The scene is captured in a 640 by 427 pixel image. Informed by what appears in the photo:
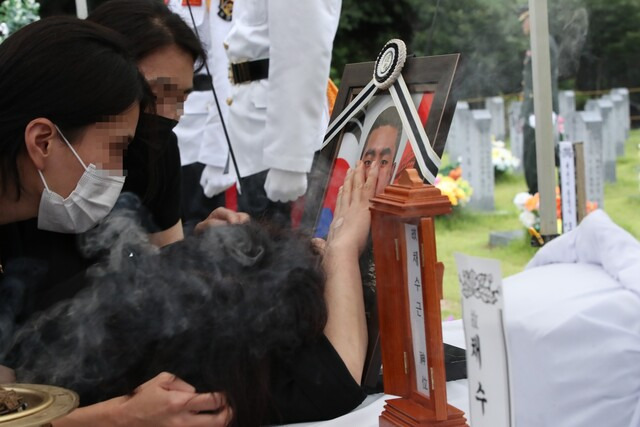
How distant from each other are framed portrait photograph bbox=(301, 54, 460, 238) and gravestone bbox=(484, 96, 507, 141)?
635 cm

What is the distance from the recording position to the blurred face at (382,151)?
1566 mm

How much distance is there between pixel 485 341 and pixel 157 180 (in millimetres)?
1404

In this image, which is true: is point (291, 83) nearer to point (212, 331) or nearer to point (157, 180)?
point (157, 180)

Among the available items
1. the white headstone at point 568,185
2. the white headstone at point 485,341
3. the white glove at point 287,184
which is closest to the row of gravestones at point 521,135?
the white headstone at point 568,185

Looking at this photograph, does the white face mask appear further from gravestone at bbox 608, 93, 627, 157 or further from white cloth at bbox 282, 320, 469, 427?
gravestone at bbox 608, 93, 627, 157

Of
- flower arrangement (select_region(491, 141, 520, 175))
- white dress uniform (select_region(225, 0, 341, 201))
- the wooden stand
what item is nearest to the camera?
the wooden stand

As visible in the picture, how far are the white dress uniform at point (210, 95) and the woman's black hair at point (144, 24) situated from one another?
728mm

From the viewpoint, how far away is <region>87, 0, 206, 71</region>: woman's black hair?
87.2 inches

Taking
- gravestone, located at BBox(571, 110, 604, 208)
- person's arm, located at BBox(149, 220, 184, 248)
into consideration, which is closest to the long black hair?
person's arm, located at BBox(149, 220, 184, 248)

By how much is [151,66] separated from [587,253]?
1.35 metres

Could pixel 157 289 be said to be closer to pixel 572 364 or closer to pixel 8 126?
pixel 8 126

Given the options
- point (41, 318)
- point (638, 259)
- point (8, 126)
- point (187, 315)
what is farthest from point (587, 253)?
point (8, 126)

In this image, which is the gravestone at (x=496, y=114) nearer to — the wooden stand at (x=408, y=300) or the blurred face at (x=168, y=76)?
the blurred face at (x=168, y=76)

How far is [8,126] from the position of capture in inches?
60.4
